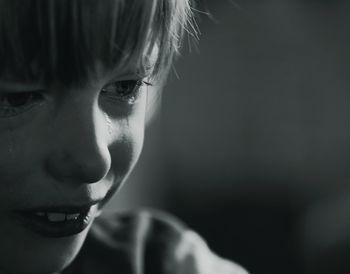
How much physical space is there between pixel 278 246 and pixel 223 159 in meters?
0.27

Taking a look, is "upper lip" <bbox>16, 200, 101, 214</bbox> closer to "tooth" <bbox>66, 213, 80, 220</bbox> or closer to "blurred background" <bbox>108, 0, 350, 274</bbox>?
"tooth" <bbox>66, 213, 80, 220</bbox>

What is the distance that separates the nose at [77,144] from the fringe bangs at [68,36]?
23mm

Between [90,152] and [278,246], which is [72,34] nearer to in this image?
[90,152]

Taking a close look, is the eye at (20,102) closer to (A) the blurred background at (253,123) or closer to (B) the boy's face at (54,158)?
(B) the boy's face at (54,158)

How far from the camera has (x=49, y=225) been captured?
1.61ft

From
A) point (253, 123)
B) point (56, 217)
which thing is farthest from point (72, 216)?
point (253, 123)

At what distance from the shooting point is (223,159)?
64.4 inches

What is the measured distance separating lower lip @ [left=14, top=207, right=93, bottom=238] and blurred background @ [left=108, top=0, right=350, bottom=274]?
3.42 feet

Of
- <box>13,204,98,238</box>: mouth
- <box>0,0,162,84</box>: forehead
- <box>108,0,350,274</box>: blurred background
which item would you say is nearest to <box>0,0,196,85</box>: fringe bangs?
<box>0,0,162,84</box>: forehead

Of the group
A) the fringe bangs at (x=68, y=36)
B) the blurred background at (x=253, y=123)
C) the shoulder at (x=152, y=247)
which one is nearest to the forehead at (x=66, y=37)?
A: the fringe bangs at (x=68, y=36)

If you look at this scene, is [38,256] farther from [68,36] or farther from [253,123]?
[253,123]

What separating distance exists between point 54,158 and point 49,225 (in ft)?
0.22

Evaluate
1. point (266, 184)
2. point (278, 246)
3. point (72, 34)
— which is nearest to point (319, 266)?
point (278, 246)

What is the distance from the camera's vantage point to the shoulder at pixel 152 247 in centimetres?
64
